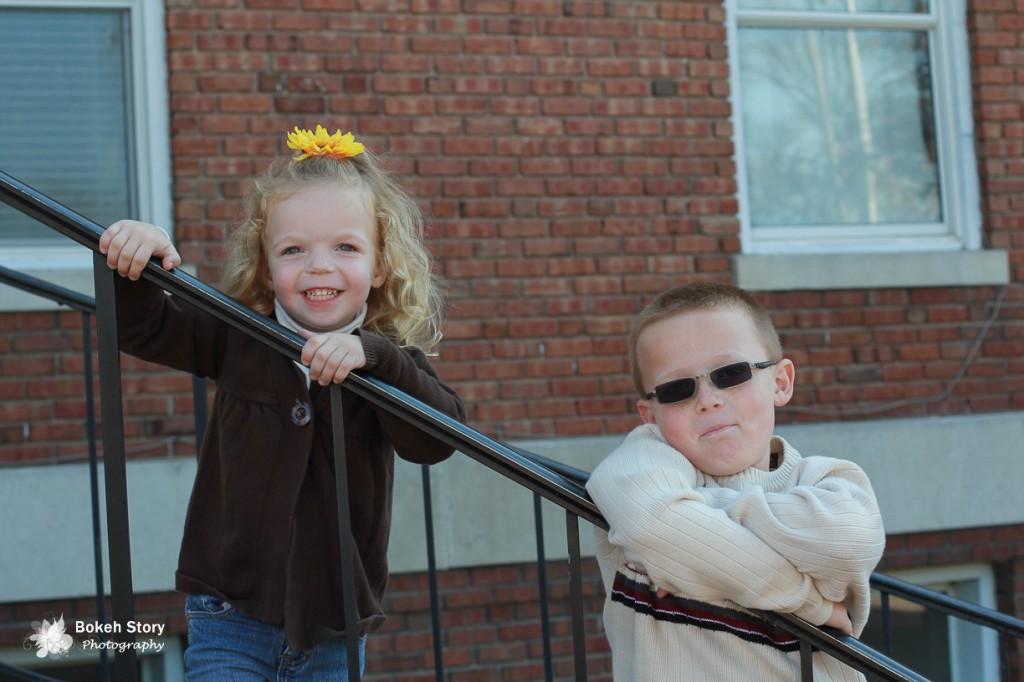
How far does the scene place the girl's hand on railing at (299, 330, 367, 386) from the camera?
199 centimetres

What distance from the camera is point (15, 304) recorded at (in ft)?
13.7

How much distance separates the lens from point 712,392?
2082 millimetres

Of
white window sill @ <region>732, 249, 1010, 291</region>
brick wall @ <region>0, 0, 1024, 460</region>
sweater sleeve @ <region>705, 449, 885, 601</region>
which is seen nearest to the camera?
sweater sleeve @ <region>705, 449, 885, 601</region>

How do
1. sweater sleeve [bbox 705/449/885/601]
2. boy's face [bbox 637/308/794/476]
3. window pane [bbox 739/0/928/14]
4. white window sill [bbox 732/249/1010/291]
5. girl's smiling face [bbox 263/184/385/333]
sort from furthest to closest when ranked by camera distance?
window pane [bbox 739/0/928/14] → white window sill [bbox 732/249/1010/291] → girl's smiling face [bbox 263/184/385/333] → boy's face [bbox 637/308/794/476] → sweater sleeve [bbox 705/449/885/601]

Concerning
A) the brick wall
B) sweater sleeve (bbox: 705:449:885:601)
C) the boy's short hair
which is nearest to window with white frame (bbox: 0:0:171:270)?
the brick wall

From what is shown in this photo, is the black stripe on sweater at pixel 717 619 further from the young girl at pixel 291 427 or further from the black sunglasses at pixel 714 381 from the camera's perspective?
the young girl at pixel 291 427

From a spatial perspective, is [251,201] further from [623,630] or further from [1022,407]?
[1022,407]

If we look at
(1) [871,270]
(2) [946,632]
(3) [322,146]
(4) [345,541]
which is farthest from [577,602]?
(2) [946,632]

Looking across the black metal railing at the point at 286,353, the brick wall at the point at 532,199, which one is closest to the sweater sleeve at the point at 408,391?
the black metal railing at the point at 286,353

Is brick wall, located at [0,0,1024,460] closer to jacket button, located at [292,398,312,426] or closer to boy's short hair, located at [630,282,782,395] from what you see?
jacket button, located at [292,398,312,426]

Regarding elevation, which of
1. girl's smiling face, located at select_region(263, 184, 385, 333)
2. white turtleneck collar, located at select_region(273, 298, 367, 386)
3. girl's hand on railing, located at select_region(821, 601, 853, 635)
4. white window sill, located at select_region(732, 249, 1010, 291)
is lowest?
girl's hand on railing, located at select_region(821, 601, 853, 635)

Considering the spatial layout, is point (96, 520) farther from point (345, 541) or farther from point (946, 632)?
point (946, 632)

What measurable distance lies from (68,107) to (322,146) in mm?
2458

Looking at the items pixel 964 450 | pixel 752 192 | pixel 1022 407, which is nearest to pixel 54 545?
pixel 752 192
